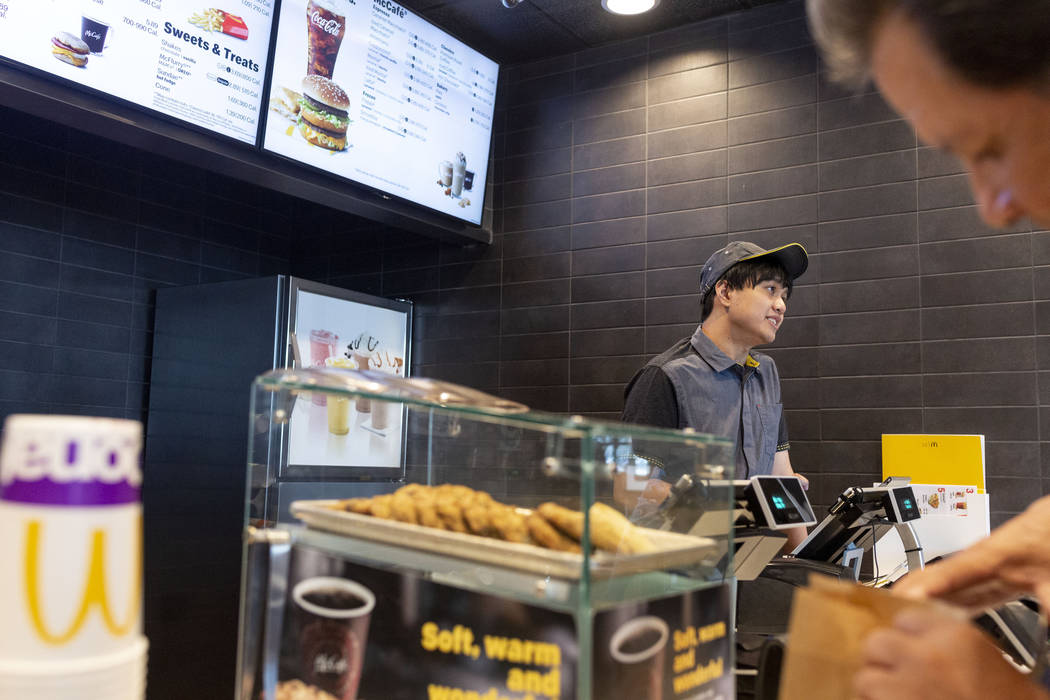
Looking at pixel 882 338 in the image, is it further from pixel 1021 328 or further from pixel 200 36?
pixel 200 36

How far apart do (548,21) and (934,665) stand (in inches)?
142

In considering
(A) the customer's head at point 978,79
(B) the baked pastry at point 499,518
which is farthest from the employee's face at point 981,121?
(B) the baked pastry at point 499,518

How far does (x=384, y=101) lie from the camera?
11.8 feet

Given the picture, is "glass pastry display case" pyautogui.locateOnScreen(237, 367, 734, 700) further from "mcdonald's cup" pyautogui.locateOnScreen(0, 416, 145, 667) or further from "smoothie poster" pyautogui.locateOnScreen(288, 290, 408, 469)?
"mcdonald's cup" pyautogui.locateOnScreen(0, 416, 145, 667)

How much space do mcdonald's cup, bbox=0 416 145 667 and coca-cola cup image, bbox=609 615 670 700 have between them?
0.43 m

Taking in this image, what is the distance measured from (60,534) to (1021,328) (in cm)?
326

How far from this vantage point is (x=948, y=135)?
0.71m

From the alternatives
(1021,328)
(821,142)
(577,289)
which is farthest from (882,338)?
(577,289)

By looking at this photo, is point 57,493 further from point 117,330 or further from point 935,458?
point 117,330

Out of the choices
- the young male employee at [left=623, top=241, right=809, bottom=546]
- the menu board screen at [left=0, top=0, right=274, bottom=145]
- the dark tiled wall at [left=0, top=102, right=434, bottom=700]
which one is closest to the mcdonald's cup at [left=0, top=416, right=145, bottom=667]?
the young male employee at [left=623, top=241, right=809, bottom=546]

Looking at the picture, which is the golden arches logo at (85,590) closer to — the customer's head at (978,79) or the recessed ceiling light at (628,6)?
the customer's head at (978,79)

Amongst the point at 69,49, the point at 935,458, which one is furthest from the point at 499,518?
the point at 935,458

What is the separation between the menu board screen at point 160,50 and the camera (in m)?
2.66

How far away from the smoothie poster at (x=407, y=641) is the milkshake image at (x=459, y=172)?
10.2 feet
